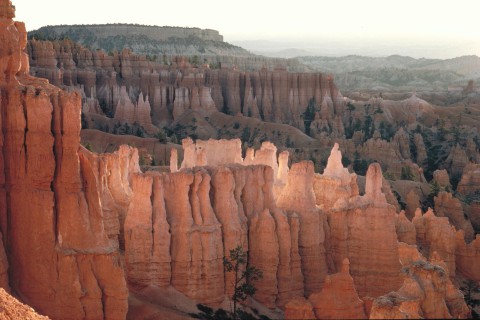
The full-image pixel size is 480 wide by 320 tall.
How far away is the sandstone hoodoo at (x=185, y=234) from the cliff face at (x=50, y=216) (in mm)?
30

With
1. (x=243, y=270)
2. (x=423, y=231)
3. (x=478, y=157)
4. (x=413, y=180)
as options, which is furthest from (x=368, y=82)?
(x=243, y=270)

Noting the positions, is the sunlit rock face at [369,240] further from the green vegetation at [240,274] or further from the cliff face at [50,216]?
the cliff face at [50,216]

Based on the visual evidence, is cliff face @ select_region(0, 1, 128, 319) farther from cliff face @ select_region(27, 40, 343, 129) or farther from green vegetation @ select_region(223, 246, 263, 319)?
cliff face @ select_region(27, 40, 343, 129)

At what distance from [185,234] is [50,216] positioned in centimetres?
584

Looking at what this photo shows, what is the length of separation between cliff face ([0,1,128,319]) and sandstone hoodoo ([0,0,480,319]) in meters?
0.03

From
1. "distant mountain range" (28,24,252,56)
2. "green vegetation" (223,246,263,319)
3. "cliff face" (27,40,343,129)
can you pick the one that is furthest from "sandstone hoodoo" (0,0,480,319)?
"distant mountain range" (28,24,252,56)

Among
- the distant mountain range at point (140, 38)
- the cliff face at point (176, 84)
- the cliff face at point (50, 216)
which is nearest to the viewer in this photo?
the cliff face at point (50, 216)

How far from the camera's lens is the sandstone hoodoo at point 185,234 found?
2062 cm

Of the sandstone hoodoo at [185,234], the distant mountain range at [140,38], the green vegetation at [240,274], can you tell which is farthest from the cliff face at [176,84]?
the distant mountain range at [140,38]

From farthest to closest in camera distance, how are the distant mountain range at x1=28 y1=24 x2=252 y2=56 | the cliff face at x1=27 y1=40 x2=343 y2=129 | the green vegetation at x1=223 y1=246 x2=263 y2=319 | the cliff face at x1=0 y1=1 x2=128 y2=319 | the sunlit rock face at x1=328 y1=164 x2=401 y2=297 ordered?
the distant mountain range at x1=28 y1=24 x2=252 y2=56
the cliff face at x1=27 y1=40 x2=343 y2=129
the sunlit rock face at x1=328 y1=164 x2=401 y2=297
the green vegetation at x1=223 y1=246 x2=263 y2=319
the cliff face at x1=0 y1=1 x2=128 y2=319

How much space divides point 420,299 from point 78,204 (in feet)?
33.1

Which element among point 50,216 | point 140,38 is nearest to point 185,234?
point 50,216

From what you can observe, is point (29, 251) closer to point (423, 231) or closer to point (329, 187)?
point (329, 187)

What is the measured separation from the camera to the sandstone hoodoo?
67.7 feet
